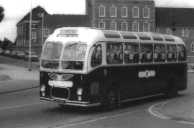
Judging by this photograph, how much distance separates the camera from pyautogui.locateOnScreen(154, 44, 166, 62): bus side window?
Result: 70.5 feet

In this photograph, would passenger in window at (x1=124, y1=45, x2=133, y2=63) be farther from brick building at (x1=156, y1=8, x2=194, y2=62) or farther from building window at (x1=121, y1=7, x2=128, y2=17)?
building window at (x1=121, y1=7, x2=128, y2=17)

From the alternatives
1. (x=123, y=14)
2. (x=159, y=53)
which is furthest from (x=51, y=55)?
(x=123, y=14)

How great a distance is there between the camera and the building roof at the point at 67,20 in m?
139

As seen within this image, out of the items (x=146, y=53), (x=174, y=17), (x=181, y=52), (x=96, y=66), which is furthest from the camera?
(x=174, y=17)

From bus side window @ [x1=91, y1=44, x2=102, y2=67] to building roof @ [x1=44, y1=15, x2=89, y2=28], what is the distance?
12149 centimetres

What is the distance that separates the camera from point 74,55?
1719 centimetres

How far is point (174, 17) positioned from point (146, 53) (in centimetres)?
11565

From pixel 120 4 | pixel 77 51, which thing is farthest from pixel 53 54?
pixel 120 4

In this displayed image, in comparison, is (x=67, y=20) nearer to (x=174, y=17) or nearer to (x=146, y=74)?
(x=174, y=17)

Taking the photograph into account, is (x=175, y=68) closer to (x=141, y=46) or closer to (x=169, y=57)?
(x=169, y=57)

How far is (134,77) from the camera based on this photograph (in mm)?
19922

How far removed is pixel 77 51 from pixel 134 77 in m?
3.55

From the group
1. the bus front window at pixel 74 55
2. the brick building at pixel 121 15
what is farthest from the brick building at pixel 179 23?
the bus front window at pixel 74 55

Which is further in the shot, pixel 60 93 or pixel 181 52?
pixel 181 52
